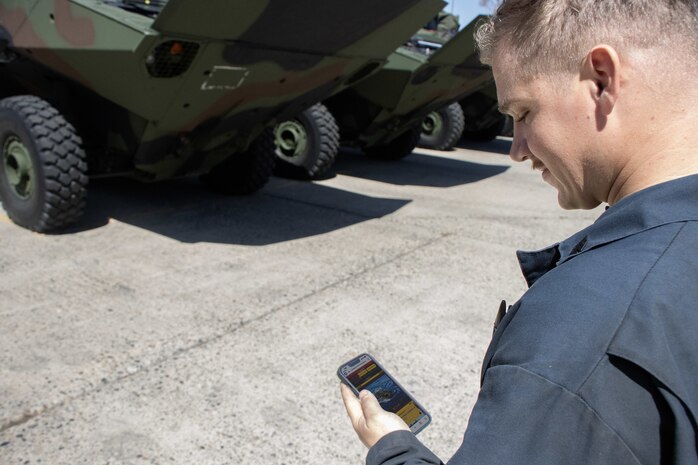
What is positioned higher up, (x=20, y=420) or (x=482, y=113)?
(x=482, y=113)

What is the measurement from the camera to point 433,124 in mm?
11047

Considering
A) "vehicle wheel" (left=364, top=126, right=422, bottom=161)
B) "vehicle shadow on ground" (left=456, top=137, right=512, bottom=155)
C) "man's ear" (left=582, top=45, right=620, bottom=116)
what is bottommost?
"vehicle shadow on ground" (left=456, top=137, right=512, bottom=155)

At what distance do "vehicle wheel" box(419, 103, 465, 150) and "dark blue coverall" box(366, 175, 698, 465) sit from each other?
32.9 feet

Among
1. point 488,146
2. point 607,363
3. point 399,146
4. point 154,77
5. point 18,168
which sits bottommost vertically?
point 488,146

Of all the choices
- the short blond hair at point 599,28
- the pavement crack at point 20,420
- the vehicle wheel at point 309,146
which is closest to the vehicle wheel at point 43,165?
the pavement crack at point 20,420

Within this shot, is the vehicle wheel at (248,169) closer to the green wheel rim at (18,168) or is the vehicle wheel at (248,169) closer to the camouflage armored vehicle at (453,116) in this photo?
the green wheel rim at (18,168)

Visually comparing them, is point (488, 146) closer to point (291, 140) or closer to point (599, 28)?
point (291, 140)

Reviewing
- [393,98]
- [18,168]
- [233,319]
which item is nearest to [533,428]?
[233,319]

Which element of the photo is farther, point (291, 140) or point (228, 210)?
point (291, 140)

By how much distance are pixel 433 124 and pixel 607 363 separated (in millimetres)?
10547

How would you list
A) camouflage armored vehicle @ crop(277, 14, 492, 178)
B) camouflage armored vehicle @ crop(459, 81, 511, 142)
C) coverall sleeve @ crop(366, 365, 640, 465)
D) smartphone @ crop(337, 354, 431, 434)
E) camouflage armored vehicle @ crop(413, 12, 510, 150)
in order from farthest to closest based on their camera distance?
camouflage armored vehicle @ crop(459, 81, 511, 142) < camouflage armored vehicle @ crop(413, 12, 510, 150) < camouflage armored vehicle @ crop(277, 14, 492, 178) < smartphone @ crop(337, 354, 431, 434) < coverall sleeve @ crop(366, 365, 640, 465)

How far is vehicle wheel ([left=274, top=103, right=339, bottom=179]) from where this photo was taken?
7.41m

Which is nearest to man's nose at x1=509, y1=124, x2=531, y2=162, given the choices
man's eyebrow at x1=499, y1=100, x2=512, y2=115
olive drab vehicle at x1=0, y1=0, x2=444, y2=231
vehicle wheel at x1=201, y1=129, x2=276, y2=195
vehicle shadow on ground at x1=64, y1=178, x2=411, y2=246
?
man's eyebrow at x1=499, y1=100, x2=512, y2=115

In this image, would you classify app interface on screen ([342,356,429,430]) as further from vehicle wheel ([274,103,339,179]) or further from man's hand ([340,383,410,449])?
vehicle wheel ([274,103,339,179])
